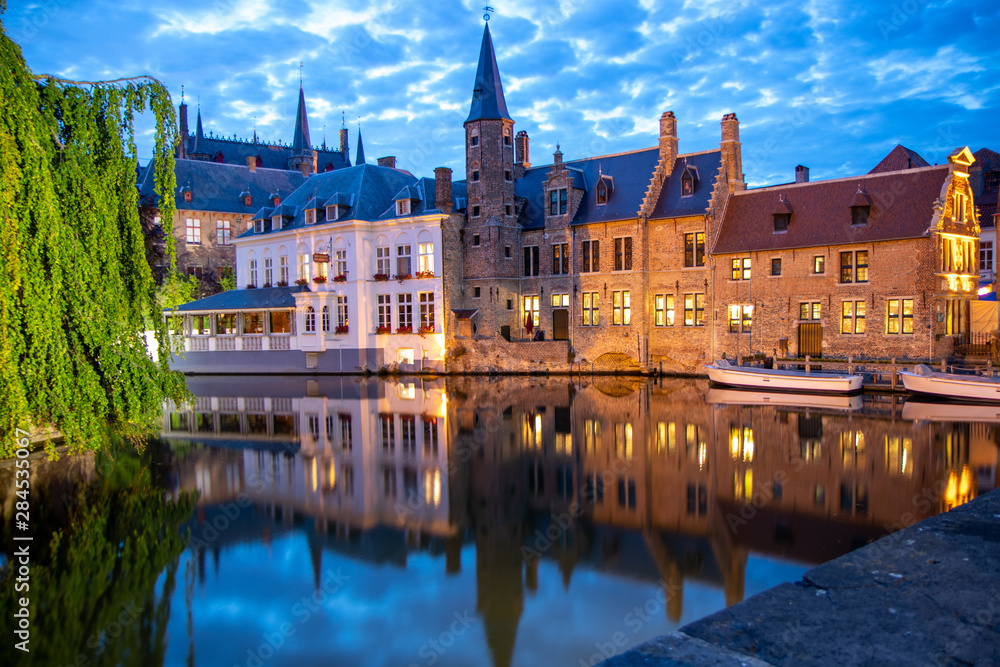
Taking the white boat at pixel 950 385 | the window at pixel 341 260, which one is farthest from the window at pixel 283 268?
the white boat at pixel 950 385

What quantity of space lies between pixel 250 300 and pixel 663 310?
67.7 ft

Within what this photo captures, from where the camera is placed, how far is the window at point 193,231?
4309 centimetres

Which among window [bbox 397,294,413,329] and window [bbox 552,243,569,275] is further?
window [bbox 397,294,413,329]

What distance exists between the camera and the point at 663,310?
104 ft

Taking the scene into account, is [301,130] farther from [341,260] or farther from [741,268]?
[741,268]

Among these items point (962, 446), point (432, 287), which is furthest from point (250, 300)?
point (962, 446)

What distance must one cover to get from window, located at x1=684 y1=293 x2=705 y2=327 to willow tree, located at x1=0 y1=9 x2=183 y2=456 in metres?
23.9

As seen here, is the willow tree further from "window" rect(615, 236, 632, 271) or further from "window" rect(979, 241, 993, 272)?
"window" rect(979, 241, 993, 272)

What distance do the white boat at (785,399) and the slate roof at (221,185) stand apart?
32.5 meters

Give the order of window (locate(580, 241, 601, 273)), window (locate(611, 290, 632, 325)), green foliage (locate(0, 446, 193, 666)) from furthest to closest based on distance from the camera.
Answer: window (locate(580, 241, 601, 273)) → window (locate(611, 290, 632, 325)) → green foliage (locate(0, 446, 193, 666))

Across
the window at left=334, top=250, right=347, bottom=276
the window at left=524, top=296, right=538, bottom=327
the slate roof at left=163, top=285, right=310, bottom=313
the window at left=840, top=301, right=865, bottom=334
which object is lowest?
the window at left=840, top=301, right=865, bottom=334

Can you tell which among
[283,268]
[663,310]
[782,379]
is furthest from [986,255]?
[283,268]

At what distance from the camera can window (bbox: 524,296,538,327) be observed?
114ft

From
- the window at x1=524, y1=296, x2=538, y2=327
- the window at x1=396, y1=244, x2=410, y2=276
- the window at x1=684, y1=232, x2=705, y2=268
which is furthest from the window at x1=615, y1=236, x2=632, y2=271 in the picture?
the window at x1=396, y1=244, x2=410, y2=276
